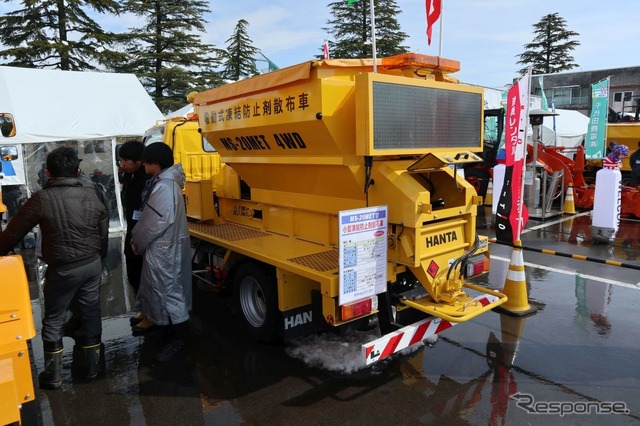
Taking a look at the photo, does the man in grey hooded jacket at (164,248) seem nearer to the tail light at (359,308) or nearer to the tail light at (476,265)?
the tail light at (359,308)

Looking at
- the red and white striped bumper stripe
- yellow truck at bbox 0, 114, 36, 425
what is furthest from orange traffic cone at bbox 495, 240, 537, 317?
yellow truck at bbox 0, 114, 36, 425

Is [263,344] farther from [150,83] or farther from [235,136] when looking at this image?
[150,83]

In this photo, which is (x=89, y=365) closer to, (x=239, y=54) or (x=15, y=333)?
(x=15, y=333)

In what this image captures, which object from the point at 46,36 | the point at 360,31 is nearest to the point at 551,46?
the point at 360,31

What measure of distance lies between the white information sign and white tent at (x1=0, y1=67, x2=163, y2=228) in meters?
8.54

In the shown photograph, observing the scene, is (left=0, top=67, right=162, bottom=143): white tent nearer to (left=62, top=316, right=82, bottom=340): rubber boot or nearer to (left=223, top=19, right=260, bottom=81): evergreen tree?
(left=62, top=316, right=82, bottom=340): rubber boot

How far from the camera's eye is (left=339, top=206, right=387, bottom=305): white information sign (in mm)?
3342

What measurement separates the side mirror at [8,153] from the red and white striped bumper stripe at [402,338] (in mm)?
9051

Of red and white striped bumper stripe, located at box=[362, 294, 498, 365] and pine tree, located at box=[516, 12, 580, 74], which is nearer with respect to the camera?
red and white striped bumper stripe, located at box=[362, 294, 498, 365]

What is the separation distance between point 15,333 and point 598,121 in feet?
52.6

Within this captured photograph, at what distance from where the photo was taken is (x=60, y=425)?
338 cm

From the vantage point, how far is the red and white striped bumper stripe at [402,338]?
350cm

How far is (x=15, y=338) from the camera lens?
7.68ft

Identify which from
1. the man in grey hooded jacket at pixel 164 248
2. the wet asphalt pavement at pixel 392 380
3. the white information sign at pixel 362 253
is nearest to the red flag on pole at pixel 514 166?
the wet asphalt pavement at pixel 392 380
